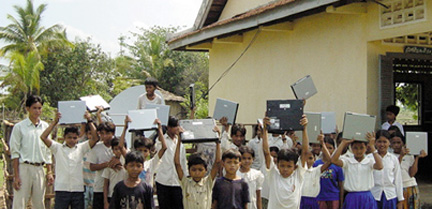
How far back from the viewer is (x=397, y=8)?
697 centimetres

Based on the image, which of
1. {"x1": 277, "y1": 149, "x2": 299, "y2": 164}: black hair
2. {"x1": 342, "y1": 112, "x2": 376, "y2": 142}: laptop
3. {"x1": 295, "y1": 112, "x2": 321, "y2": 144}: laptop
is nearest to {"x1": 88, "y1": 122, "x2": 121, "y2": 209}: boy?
{"x1": 277, "y1": 149, "x2": 299, "y2": 164}: black hair

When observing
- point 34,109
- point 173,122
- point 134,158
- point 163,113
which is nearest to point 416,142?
point 173,122

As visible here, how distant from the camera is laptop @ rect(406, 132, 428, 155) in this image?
18.6ft

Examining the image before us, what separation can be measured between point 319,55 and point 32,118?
193 inches

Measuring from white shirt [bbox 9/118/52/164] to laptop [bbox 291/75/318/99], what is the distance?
3276 mm

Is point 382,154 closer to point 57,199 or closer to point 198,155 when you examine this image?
point 198,155

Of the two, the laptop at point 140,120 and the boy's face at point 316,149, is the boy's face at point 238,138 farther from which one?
the laptop at point 140,120

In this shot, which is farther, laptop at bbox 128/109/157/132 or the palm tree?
the palm tree

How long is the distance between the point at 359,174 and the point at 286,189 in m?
1.02

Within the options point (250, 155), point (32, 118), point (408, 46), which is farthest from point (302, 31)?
point (32, 118)

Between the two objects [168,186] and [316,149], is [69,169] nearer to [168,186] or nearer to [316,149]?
[168,186]

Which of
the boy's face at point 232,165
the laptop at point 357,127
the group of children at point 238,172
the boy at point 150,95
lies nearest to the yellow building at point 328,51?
the group of children at point 238,172

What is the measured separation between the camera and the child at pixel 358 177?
5172 mm

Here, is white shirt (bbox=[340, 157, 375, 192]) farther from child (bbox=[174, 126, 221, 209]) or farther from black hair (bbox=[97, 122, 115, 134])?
black hair (bbox=[97, 122, 115, 134])
